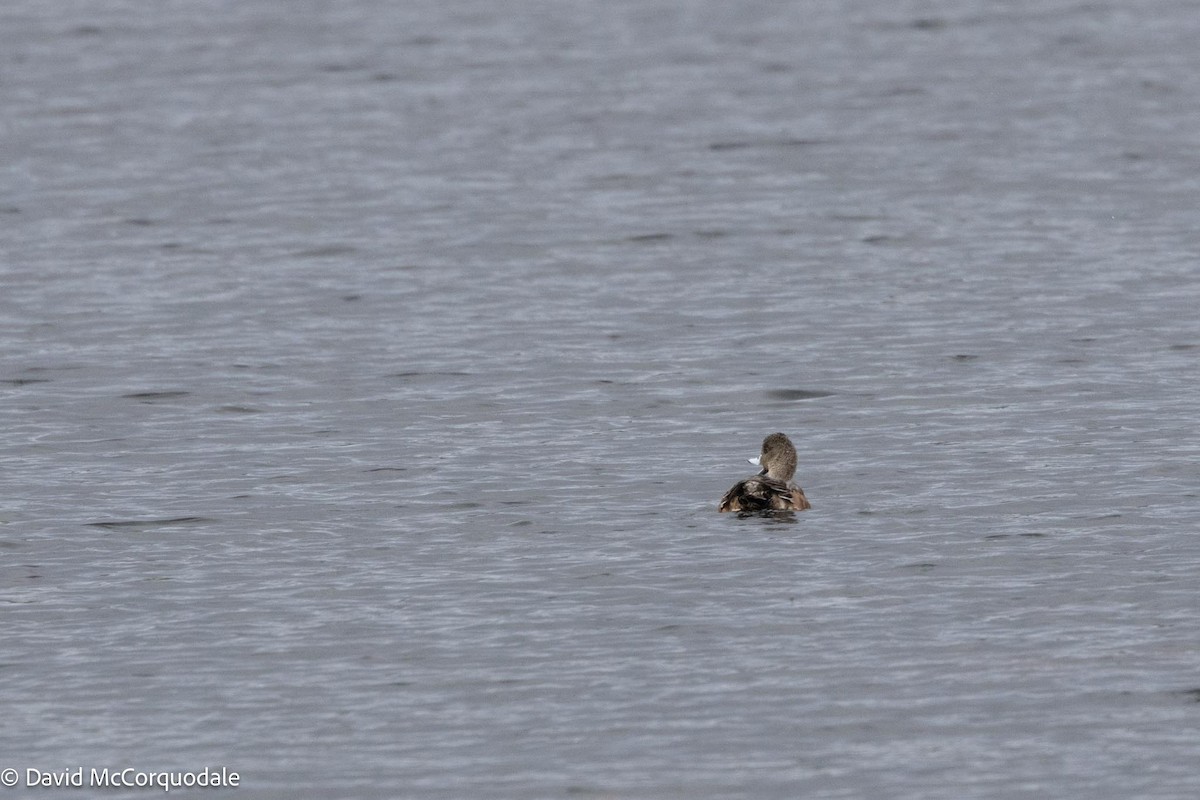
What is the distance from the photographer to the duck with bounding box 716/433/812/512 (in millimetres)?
15461

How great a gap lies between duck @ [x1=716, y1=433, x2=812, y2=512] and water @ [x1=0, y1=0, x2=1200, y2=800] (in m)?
0.16

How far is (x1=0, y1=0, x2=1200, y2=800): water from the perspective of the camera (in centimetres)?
1177

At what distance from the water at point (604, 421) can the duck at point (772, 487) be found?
163 millimetres

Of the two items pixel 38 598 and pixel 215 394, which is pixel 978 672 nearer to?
pixel 38 598

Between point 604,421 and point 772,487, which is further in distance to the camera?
point 604,421

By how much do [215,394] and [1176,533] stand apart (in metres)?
8.71

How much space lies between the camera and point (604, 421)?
61.8 feet

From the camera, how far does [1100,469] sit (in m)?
16.7

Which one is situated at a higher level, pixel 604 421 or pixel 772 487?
pixel 604 421

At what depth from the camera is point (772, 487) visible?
611 inches

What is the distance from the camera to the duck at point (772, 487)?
609 inches

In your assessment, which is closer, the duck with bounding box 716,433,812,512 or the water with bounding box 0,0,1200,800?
the water with bounding box 0,0,1200,800

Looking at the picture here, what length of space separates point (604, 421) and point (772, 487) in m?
3.51

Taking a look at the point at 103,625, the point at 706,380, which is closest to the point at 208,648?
the point at 103,625
